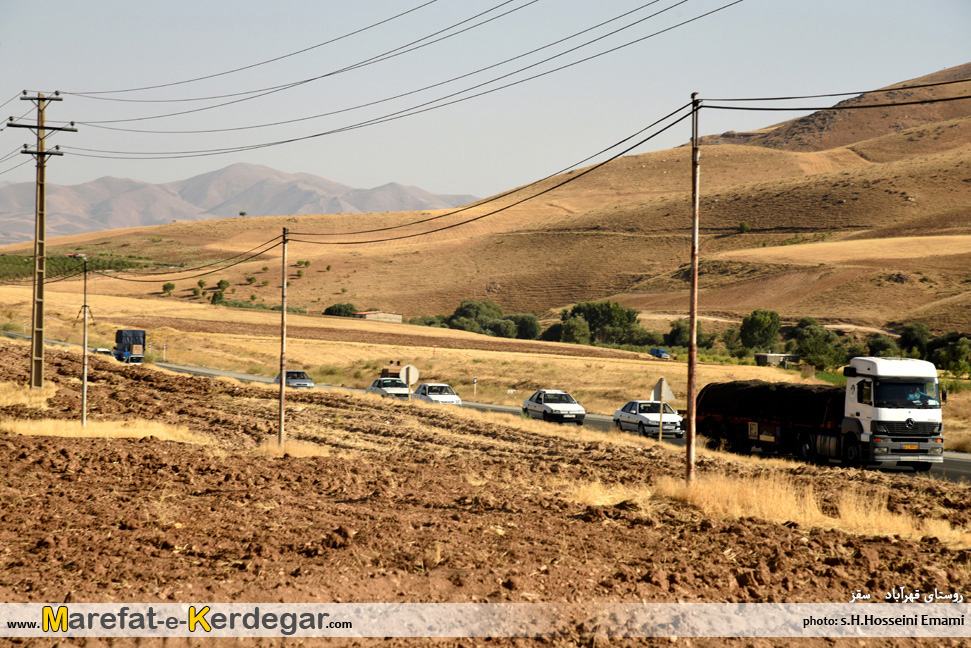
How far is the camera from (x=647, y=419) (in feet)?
109

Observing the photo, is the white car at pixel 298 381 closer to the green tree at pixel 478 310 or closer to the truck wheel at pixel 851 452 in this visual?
the truck wheel at pixel 851 452

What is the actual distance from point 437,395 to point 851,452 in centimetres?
2208

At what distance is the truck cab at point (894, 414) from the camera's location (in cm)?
2350

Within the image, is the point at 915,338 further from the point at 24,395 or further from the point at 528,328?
the point at 24,395

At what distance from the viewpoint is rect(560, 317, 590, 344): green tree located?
103312 millimetres

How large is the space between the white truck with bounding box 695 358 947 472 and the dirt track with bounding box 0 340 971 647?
3124mm

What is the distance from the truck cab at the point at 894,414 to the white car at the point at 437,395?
68.2 feet

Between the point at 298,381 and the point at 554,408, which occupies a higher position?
the point at 554,408

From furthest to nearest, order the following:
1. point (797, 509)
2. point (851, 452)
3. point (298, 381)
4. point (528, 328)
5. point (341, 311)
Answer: point (341, 311) < point (528, 328) < point (298, 381) < point (851, 452) < point (797, 509)

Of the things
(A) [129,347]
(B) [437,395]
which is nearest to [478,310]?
(A) [129,347]

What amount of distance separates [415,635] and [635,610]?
228 cm

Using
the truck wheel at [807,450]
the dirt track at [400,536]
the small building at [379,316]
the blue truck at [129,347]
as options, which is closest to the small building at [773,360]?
the truck wheel at [807,450]

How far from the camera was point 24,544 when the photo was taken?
10289 millimetres

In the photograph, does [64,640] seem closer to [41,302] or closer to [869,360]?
[869,360]
